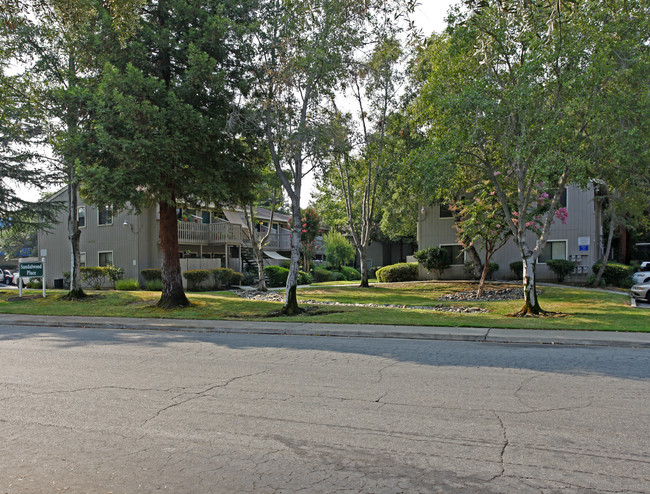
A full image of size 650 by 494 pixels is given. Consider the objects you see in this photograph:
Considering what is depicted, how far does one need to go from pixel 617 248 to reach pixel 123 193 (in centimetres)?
Result: 3604

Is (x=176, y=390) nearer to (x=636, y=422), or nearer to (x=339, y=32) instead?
(x=636, y=422)

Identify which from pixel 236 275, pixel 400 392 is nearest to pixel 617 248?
pixel 236 275

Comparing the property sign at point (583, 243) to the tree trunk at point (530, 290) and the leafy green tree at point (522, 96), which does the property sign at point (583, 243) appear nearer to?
the leafy green tree at point (522, 96)

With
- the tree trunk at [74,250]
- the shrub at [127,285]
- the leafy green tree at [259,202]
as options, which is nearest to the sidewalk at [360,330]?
the tree trunk at [74,250]

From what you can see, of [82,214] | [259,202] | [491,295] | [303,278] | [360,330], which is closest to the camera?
[360,330]

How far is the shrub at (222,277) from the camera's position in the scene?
1189 inches

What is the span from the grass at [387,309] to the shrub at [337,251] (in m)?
19.1

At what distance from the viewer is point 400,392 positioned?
6633 millimetres

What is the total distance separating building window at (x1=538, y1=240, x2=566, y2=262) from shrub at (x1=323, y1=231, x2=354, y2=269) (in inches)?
846

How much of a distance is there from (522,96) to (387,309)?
28.9 ft

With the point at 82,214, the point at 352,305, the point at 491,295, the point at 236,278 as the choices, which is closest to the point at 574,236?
the point at 491,295

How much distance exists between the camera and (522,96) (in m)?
14.2

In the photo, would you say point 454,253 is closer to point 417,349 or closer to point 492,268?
point 492,268

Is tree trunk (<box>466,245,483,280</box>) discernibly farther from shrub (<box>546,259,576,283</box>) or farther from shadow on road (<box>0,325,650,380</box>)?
shadow on road (<box>0,325,650,380</box>)
